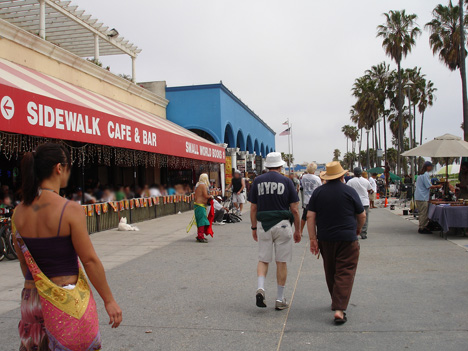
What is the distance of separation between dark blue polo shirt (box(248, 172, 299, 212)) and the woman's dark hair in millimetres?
3003

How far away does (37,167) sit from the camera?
2.43 meters

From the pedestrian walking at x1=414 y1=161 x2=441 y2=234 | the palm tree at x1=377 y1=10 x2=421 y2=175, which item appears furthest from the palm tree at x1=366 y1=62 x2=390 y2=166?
the pedestrian walking at x1=414 y1=161 x2=441 y2=234

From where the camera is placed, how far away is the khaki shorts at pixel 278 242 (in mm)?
5047

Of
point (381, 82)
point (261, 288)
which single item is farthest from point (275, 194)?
point (381, 82)

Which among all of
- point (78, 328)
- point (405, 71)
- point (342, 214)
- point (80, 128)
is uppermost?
point (405, 71)

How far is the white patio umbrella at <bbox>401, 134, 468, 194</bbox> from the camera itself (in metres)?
10.4

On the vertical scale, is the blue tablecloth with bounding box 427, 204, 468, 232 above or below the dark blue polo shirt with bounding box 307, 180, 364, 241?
below

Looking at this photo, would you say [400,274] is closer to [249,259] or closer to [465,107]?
[249,259]

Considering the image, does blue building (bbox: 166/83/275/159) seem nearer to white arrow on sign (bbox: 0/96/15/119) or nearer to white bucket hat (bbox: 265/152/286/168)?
white arrow on sign (bbox: 0/96/15/119)

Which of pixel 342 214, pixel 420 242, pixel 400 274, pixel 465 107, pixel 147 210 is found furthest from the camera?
pixel 465 107

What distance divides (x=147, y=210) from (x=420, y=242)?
9407 millimetres

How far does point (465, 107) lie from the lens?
19594mm

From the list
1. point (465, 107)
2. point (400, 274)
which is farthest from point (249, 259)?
point (465, 107)

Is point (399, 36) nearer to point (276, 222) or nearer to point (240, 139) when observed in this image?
point (240, 139)
